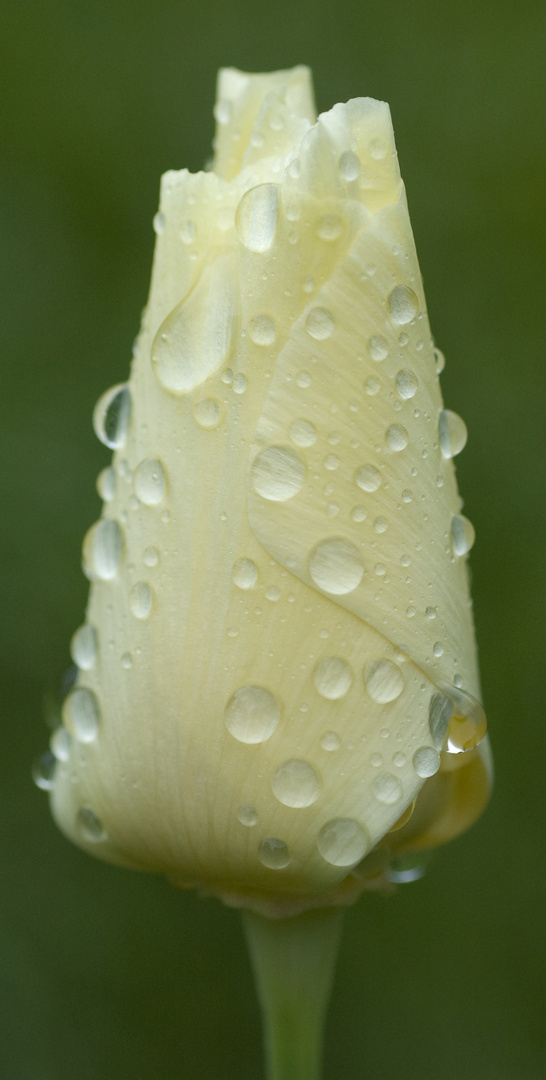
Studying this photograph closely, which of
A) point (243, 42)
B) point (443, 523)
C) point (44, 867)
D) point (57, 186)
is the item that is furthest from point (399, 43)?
point (44, 867)

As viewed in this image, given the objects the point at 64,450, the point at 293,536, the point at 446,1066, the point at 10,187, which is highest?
the point at 10,187

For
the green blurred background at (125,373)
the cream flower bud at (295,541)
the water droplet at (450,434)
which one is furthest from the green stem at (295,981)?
the green blurred background at (125,373)

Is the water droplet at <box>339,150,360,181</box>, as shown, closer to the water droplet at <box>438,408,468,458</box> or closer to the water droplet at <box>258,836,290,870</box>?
the water droplet at <box>438,408,468,458</box>

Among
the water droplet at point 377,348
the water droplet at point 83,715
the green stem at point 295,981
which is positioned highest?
the water droplet at point 377,348

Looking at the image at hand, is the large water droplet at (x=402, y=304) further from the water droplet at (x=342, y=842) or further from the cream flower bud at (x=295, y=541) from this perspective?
the water droplet at (x=342, y=842)

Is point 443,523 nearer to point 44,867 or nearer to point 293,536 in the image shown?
point 293,536
